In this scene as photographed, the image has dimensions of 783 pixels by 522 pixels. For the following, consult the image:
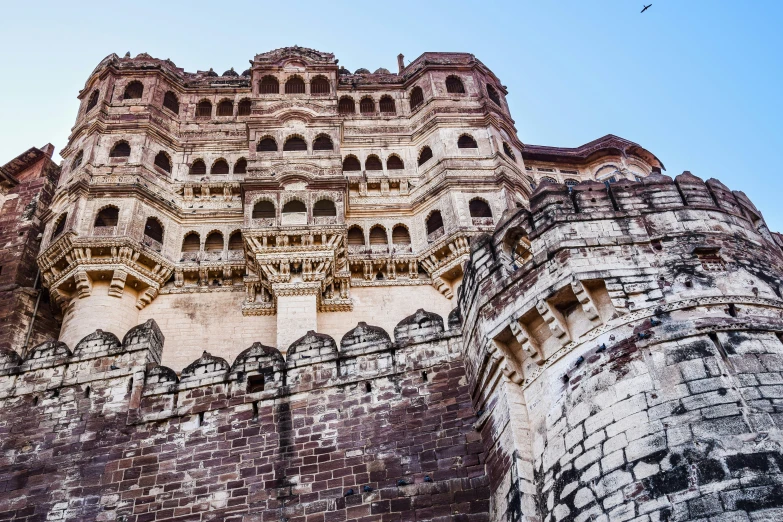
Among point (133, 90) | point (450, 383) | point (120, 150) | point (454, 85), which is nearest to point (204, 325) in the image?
point (120, 150)

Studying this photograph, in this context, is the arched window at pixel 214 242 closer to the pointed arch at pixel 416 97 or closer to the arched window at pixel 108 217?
the arched window at pixel 108 217

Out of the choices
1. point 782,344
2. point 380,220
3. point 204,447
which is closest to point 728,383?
point 782,344

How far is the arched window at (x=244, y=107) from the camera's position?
31.9 meters

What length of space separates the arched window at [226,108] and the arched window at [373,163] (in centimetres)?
567

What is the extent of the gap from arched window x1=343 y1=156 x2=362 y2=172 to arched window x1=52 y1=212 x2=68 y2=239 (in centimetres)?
918

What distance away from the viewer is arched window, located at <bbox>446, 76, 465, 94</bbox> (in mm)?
31562

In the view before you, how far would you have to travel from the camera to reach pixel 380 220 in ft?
89.7

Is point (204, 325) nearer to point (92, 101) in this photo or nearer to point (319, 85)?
point (92, 101)

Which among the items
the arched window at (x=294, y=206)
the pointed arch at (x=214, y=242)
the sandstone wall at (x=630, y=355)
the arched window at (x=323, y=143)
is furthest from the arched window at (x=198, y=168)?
the sandstone wall at (x=630, y=355)

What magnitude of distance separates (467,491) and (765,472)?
4164mm

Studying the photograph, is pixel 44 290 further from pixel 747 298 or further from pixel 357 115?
pixel 747 298

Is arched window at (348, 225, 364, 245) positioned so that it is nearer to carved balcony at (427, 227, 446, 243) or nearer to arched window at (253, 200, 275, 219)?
carved balcony at (427, 227, 446, 243)

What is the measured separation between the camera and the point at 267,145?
28703 mm

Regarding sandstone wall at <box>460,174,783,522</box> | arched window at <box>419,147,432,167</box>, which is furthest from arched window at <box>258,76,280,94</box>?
sandstone wall at <box>460,174,783,522</box>
